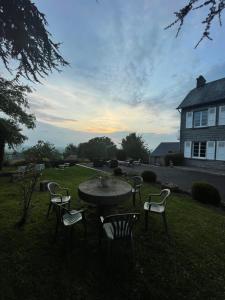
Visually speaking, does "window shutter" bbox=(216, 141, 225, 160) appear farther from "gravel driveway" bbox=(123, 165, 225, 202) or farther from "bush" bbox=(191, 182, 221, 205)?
"bush" bbox=(191, 182, 221, 205)

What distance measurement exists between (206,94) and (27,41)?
16.0m

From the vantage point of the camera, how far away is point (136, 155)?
98.7ft

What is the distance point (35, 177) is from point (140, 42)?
17.4 ft

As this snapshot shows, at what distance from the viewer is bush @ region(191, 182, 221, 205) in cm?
616

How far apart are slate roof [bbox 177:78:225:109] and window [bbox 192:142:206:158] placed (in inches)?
134

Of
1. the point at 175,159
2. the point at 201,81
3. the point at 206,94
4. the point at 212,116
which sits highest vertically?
the point at 201,81

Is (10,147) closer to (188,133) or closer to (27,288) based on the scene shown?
(27,288)

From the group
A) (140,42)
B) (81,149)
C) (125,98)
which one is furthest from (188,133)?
(81,149)

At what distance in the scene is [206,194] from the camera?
6246 mm

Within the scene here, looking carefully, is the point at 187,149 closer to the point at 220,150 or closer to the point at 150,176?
the point at 220,150

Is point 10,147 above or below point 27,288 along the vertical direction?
above

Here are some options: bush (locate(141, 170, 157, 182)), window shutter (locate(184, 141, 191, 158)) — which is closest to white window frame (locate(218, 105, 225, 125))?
window shutter (locate(184, 141, 191, 158))

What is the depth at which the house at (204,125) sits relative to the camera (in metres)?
14.1

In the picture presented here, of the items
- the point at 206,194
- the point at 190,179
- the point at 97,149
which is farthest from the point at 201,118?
the point at 97,149
